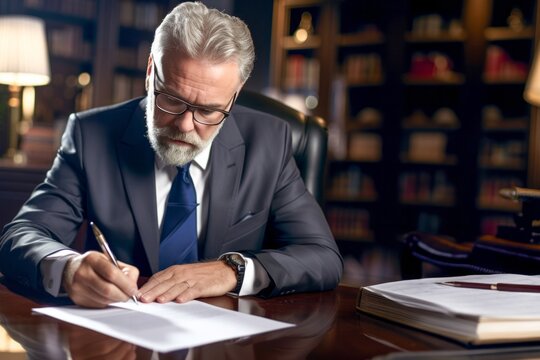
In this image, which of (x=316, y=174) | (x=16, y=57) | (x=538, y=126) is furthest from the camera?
(x=538, y=126)

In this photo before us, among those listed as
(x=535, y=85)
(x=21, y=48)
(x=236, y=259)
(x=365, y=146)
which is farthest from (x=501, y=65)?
(x=236, y=259)

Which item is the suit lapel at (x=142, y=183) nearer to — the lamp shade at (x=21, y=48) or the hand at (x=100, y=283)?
the hand at (x=100, y=283)

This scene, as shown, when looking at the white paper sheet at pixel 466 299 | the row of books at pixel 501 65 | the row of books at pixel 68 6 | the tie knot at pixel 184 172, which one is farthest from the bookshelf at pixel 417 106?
the white paper sheet at pixel 466 299

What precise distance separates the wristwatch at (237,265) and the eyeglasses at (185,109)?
357mm

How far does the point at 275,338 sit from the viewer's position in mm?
958

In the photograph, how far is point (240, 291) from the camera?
4.29ft

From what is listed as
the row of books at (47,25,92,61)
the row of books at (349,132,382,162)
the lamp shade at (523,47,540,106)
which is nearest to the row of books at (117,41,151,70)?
the row of books at (47,25,92,61)

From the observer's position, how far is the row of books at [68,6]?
4.84 m

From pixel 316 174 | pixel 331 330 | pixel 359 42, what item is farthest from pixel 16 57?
pixel 331 330

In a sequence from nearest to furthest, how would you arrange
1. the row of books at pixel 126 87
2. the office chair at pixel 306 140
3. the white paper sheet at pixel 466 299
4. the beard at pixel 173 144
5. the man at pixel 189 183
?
the white paper sheet at pixel 466 299 < the man at pixel 189 183 < the beard at pixel 173 144 < the office chair at pixel 306 140 < the row of books at pixel 126 87

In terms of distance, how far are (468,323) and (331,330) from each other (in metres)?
0.21

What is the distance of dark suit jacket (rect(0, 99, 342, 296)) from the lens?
159 centimetres

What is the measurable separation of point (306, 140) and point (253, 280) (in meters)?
Result: 0.81

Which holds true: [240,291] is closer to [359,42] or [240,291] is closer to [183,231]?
[183,231]
